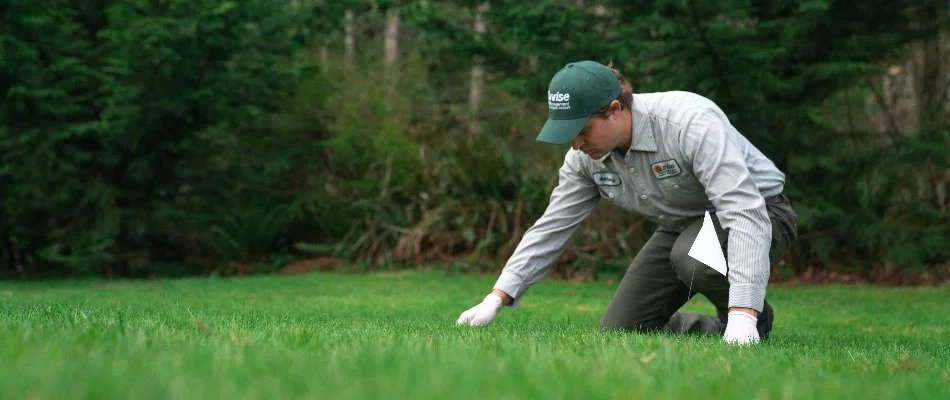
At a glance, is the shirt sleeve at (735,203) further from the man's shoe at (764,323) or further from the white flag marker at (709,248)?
the man's shoe at (764,323)

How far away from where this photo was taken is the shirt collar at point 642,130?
5.74m

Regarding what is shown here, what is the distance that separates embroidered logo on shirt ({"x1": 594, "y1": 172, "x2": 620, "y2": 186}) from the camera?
6.07m

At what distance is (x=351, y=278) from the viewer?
1374 centimetres

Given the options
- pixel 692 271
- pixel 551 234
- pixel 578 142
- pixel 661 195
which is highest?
pixel 578 142

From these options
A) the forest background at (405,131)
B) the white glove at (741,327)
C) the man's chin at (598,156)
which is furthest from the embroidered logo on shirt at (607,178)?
the forest background at (405,131)

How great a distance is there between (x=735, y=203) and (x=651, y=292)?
5.33ft

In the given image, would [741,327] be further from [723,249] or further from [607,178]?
[607,178]

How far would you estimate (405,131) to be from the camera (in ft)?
53.2

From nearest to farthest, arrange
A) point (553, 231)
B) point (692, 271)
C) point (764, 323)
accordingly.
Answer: point (692, 271)
point (553, 231)
point (764, 323)

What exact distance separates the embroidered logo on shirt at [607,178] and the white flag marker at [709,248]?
0.62 m

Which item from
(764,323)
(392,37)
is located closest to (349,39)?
(392,37)

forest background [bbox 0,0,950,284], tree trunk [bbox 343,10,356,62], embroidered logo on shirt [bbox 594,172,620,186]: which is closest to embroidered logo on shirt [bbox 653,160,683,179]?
embroidered logo on shirt [bbox 594,172,620,186]

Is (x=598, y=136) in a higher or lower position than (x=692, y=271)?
higher

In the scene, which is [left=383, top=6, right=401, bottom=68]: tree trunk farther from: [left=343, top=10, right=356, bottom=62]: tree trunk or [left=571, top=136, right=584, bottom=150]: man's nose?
[left=571, top=136, right=584, bottom=150]: man's nose
